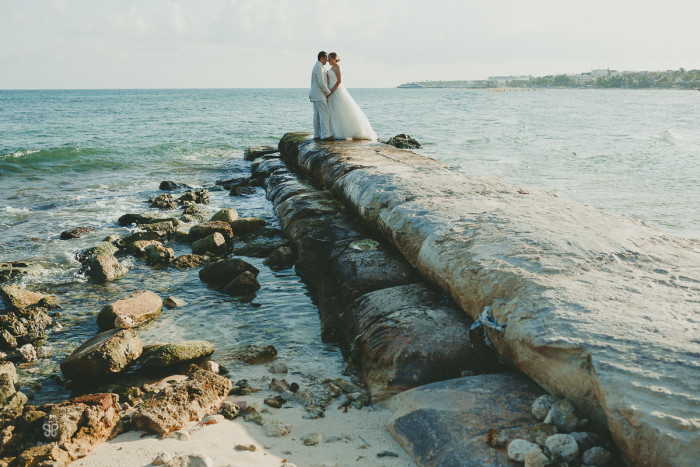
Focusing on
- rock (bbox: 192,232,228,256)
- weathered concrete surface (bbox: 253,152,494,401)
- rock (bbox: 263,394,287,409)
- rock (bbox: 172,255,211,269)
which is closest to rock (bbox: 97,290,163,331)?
rock (bbox: 172,255,211,269)

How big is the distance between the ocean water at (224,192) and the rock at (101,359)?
0.62ft

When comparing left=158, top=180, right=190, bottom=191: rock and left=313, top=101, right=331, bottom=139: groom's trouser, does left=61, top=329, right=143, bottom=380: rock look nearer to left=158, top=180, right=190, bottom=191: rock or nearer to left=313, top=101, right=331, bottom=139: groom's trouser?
left=313, top=101, right=331, bottom=139: groom's trouser

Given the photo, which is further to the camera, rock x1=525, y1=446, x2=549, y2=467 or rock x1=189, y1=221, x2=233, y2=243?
rock x1=189, y1=221, x2=233, y2=243

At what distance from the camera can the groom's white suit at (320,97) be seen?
37.7 feet

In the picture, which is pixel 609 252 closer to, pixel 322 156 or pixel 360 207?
pixel 360 207

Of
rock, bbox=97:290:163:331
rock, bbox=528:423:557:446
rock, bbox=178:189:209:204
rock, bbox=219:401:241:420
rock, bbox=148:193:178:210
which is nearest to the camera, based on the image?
rock, bbox=528:423:557:446

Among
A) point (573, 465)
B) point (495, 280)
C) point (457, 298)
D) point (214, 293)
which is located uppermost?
point (495, 280)

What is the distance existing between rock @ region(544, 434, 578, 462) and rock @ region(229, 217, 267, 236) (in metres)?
6.75

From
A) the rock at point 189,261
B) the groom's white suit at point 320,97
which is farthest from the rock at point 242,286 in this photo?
the groom's white suit at point 320,97

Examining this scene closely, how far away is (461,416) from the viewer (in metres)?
2.87

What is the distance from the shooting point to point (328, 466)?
2863 mm

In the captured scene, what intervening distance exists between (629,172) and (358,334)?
1164cm

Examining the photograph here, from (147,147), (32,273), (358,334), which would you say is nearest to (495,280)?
(358,334)

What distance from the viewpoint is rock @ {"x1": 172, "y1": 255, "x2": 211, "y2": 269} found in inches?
274
